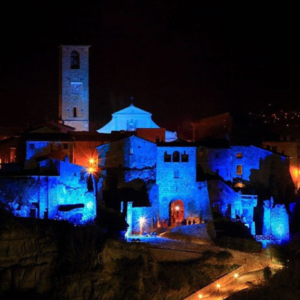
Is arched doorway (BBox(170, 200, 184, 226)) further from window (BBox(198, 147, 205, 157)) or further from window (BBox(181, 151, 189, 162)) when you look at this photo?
window (BBox(198, 147, 205, 157))

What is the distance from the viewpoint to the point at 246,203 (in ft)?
167

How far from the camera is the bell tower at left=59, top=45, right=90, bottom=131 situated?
59031 mm

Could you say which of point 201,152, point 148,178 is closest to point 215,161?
point 201,152

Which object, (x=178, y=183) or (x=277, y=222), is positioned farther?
(x=178, y=183)

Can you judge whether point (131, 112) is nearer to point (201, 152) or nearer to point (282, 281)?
point (201, 152)

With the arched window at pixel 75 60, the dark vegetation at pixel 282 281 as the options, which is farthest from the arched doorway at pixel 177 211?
the arched window at pixel 75 60

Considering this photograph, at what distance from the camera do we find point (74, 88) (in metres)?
59.2

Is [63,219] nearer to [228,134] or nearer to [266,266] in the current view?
[266,266]

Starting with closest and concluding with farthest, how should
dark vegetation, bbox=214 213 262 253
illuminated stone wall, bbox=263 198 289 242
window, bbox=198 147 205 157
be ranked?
dark vegetation, bbox=214 213 262 253, illuminated stone wall, bbox=263 198 289 242, window, bbox=198 147 205 157

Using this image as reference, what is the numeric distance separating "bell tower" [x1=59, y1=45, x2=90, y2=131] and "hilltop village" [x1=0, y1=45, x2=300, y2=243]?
81.6 inches

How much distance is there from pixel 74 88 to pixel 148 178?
39.3 feet

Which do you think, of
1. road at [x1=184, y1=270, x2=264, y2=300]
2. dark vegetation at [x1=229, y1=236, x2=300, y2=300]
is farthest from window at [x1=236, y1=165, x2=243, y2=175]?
road at [x1=184, y1=270, x2=264, y2=300]

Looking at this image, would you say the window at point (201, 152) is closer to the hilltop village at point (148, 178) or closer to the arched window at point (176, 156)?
the hilltop village at point (148, 178)

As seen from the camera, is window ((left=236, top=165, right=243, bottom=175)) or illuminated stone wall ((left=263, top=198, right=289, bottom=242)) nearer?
illuminated stone wall ((left=263, top=198, right=289, bottom=242))
